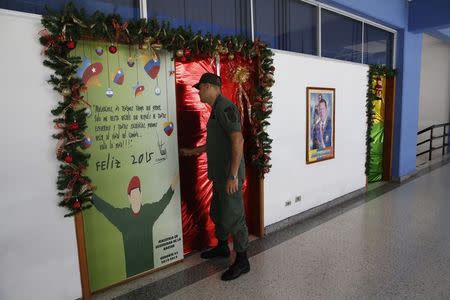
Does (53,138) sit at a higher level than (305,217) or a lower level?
higher

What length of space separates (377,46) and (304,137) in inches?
93.5

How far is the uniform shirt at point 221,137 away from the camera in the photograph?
2.40m

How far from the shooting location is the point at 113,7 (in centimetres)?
230

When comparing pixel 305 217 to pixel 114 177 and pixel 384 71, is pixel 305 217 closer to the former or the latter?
pixel 114 177

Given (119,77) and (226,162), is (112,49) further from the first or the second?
(226,162)

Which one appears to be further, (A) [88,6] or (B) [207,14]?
(B) [207,14]

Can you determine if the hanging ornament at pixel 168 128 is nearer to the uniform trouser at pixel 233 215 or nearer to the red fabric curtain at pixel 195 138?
the red fabric curtain at pixel 195 138

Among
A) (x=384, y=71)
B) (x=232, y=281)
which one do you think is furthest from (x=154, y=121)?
(x=384, y=71)

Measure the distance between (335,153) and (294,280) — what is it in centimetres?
224

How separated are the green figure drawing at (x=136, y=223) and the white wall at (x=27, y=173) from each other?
0.40 meters

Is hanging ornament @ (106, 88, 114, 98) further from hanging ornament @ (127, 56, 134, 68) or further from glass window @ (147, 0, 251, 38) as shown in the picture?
glass window @ (147, 0, 251, 38)

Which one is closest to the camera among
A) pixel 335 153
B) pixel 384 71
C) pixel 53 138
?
pixel 53 138

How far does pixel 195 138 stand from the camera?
9.57ft

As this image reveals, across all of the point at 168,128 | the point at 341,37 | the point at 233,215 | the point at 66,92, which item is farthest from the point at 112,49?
the point at 341,37
